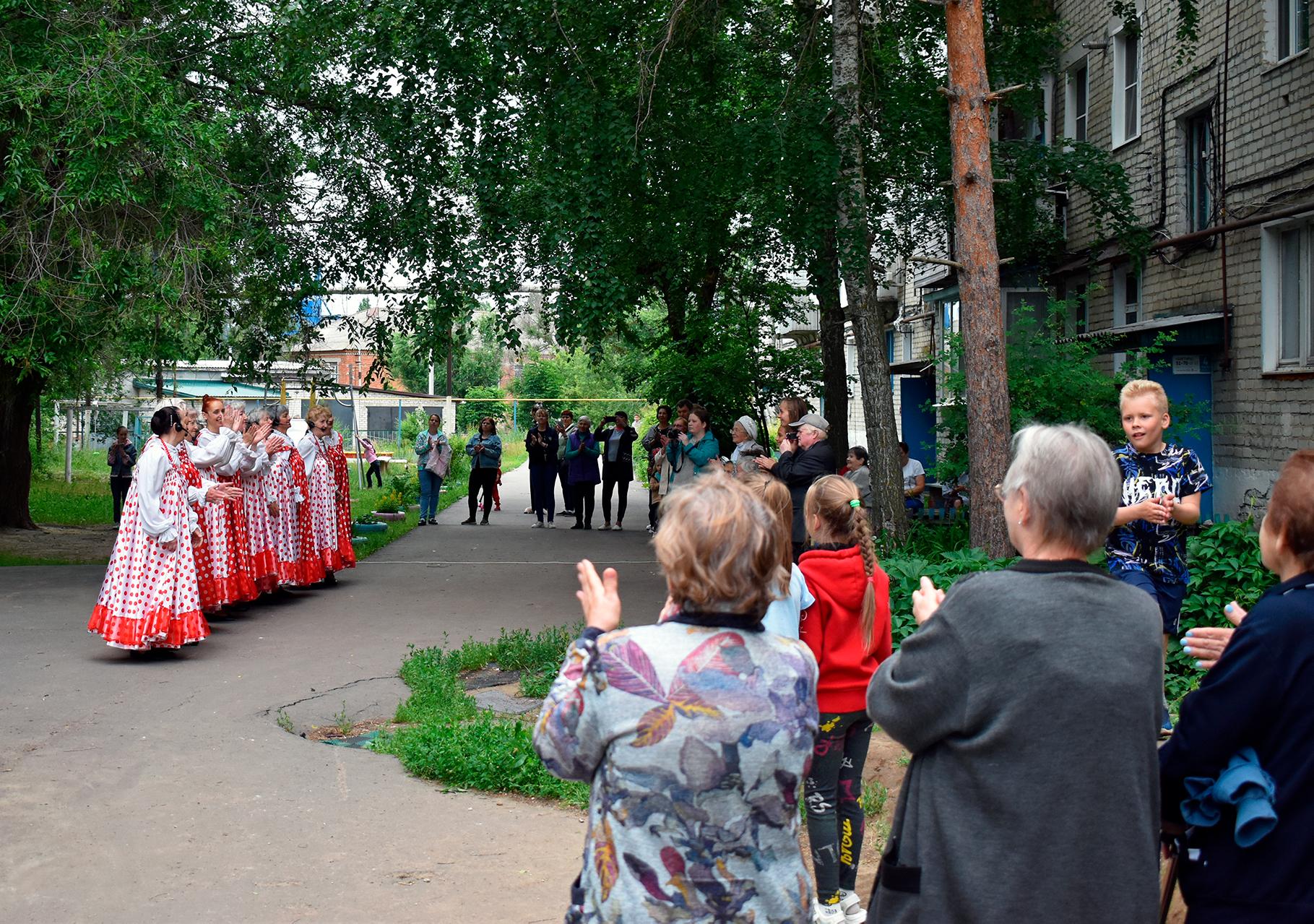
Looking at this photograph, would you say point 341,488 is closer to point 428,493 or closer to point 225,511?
point 225,511

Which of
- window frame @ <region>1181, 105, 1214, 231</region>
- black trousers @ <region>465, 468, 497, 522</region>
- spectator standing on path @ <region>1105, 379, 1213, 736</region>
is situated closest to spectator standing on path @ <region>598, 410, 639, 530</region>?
black trousers @ <region>465, 468, 497, 522</region>

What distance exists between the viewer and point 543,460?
21.4 meters

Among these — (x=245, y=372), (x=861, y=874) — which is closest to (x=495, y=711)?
(x=861, y=874)

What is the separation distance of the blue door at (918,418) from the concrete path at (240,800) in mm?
14506

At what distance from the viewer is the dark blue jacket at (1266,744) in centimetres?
239

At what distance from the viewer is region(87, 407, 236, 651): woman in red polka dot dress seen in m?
9.30

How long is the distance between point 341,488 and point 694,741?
487 inches

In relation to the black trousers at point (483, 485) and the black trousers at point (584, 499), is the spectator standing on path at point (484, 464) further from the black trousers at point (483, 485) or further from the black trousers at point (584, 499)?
the black trousers at point (584, 499)

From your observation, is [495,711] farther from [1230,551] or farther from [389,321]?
[389,321]

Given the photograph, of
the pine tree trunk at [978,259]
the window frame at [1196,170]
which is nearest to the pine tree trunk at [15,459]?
the pine tree trunk at [978,259]

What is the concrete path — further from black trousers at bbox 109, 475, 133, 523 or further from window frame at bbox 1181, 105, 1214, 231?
black trousers at bbox 109, 475, 133, 523

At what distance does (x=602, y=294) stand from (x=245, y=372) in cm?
626

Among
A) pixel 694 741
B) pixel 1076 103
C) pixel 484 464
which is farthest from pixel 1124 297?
pixel 694 741

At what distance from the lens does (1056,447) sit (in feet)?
8.34
